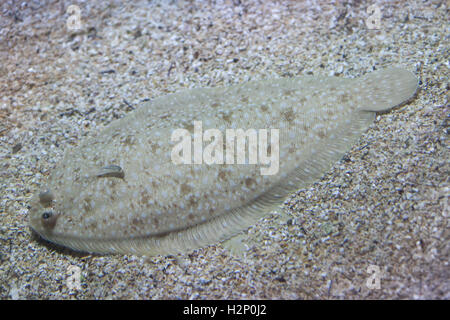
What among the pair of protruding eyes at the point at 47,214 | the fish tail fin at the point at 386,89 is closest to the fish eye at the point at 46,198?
the pair of protruding eyes at the point at 47,214

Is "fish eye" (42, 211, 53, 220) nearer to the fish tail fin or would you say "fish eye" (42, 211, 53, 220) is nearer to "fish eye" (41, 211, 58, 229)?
"fish eye" (41, 211, 58, 229)

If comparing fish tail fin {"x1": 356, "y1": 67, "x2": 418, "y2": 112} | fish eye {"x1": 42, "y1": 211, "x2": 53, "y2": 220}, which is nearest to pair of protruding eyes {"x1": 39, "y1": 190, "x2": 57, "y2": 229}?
fish eye {"x1": 42, "y1": 211, "x2": 53, "y2": 220}

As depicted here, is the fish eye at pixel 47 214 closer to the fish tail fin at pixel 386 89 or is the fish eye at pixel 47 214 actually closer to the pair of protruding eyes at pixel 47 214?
the pair of protruding eyes at pixel 47 214

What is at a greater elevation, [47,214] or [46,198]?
[46,198]

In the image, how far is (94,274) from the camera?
9.43 feet

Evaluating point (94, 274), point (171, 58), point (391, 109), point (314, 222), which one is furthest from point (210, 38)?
point (94, 274)

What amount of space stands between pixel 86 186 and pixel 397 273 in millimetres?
2586

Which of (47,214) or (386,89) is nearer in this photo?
(47,214)

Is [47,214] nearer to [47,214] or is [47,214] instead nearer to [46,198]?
[47,214]

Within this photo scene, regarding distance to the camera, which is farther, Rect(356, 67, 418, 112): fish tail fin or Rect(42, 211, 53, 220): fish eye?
Rect(356, 67, 418, 112): fish tail fin

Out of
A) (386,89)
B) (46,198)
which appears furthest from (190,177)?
(386,89)

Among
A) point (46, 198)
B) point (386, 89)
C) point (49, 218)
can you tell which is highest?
point (386, 89)

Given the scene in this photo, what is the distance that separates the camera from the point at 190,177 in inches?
114

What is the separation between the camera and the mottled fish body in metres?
2.91
